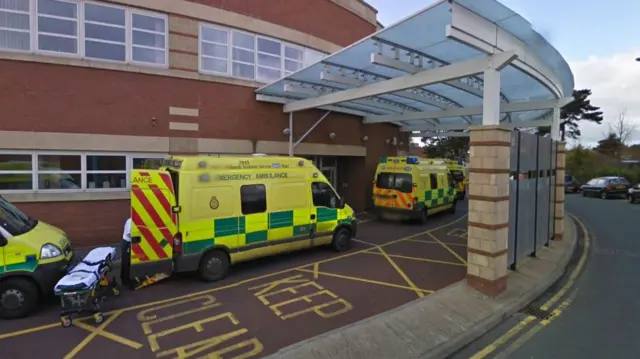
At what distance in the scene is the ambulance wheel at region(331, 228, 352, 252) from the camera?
8852 millimetres

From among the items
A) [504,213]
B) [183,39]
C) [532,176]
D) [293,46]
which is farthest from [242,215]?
[293,46]

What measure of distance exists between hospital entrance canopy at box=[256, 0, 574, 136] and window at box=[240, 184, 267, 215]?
319 cm

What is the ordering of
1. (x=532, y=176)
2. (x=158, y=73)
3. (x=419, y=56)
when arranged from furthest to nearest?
(x=158, y=73)
(x=532, y=176)
(x=419, y=56)

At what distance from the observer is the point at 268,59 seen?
11555 millimetres

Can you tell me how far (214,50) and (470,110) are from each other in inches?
330

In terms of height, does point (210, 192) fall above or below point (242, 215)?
above

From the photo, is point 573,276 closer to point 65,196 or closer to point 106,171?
point 106,171

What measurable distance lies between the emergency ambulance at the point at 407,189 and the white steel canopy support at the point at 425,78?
14.7ft

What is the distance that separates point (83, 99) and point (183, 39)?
3068 mm

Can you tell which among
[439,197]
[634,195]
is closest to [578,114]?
[634,195]

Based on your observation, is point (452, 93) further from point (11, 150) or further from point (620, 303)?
point (11, 150)

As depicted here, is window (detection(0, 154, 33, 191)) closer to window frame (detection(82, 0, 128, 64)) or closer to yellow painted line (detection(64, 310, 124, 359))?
window frame (detection(82, 0, 128, 64))

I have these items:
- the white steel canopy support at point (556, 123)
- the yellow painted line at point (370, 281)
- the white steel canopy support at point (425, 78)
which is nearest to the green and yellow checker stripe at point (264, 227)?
the yellow painted line at point (370, 281)

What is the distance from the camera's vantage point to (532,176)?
7.94 meters
